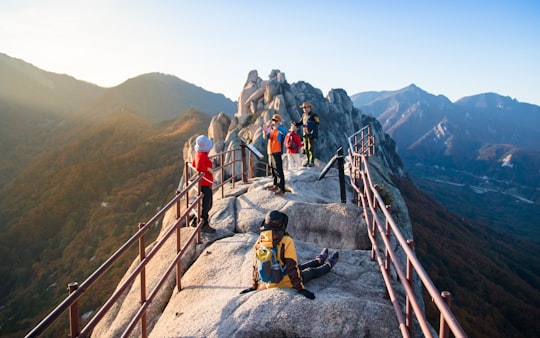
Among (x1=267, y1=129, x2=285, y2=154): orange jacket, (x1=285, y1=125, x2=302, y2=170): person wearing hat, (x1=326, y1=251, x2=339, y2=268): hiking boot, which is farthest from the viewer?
(x1=285, y1=125, x2=302, y2=170): person wearing hat

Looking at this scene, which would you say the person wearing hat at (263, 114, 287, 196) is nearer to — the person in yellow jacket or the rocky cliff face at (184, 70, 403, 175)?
the person in yellow jacket

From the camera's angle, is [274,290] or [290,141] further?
[290,141]

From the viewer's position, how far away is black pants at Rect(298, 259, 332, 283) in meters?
5.60

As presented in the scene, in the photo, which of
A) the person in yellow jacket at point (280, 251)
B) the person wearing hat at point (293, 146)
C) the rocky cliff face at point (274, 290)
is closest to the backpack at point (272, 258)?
the person in yellow jacket at point (280, 251)

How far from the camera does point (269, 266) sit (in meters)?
5.16

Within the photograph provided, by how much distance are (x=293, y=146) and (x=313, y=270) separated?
1000cm

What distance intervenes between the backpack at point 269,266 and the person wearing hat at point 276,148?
18.0ft

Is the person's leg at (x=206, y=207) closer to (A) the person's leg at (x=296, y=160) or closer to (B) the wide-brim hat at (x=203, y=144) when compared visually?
(B) the wide-brim hat at (x=203, y=144)

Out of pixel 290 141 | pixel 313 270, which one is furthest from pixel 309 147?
pixel 313 270

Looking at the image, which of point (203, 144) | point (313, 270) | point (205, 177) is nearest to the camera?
point (313, 270)

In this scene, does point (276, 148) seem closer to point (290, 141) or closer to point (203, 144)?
point (203, 144)

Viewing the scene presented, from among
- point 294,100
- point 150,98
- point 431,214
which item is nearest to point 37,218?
point 294,100

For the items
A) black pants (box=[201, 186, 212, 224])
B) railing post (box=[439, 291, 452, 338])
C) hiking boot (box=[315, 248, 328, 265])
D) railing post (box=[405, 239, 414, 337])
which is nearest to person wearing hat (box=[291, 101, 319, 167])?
black pants (box=[201, 186, 212, 224])

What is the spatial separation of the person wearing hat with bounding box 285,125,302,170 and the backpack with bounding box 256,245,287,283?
970 centimetres
